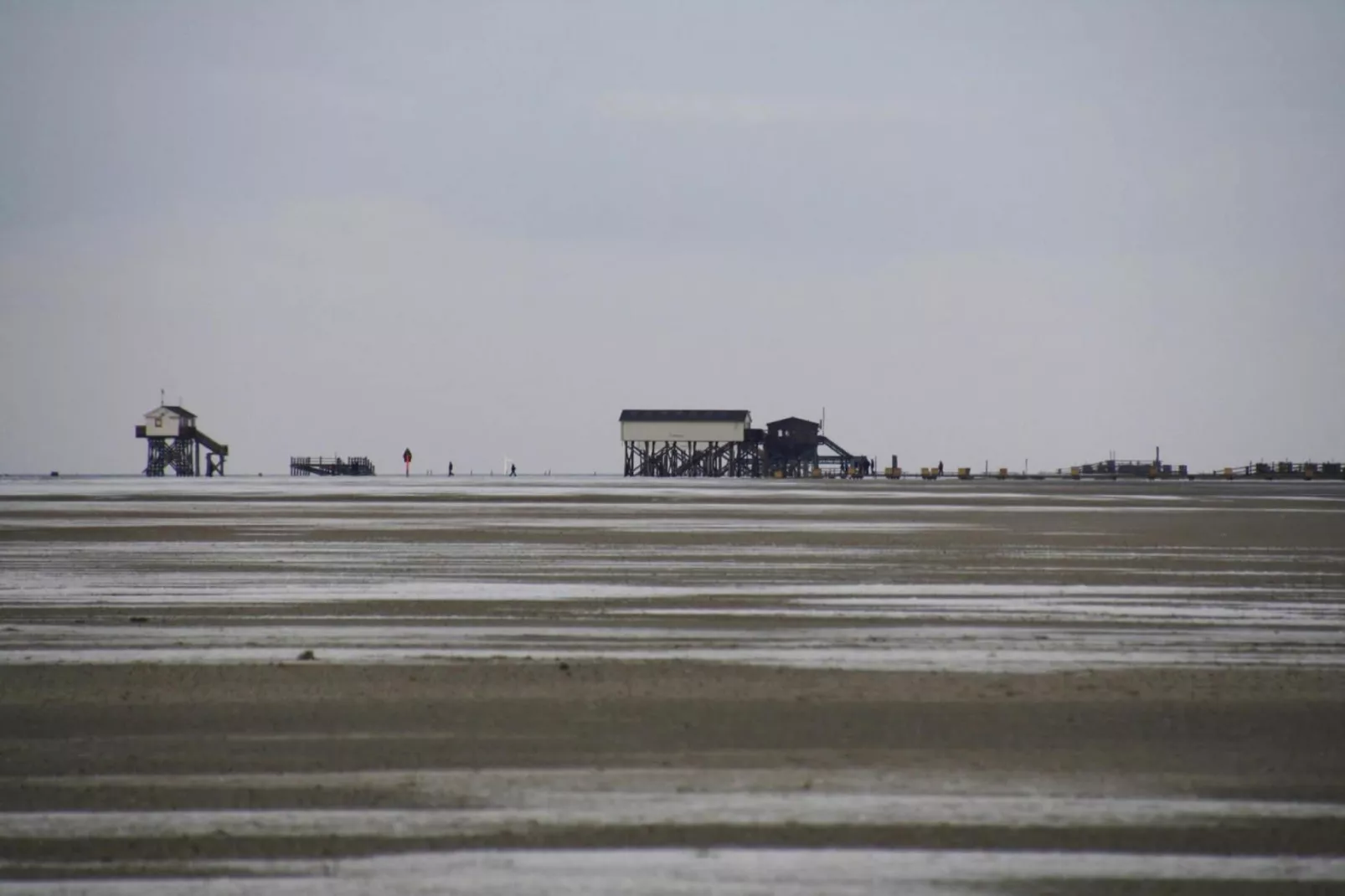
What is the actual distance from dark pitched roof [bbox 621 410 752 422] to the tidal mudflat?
10372 centimetres

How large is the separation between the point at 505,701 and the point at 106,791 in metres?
2.83

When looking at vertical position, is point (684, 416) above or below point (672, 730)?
above

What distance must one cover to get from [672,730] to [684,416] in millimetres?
115264

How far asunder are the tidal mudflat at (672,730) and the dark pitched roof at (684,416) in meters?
104

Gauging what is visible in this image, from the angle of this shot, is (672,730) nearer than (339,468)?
Yes

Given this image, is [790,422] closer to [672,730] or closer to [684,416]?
[684,416]

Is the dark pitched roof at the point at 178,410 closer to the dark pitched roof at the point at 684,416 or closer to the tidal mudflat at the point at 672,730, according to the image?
the dark pitched roof at the point at 684,416

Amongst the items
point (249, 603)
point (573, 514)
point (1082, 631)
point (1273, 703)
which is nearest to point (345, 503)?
point (573, 514)

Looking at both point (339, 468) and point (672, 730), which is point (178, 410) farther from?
point (672, 730)

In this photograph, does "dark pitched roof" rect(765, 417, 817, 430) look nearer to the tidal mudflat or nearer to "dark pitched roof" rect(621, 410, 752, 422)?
"dark pitched roof" rect(621, 410, 752, 422)

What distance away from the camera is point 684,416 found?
403 feet

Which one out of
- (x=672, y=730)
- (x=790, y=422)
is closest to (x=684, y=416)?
(x=790, y=422)

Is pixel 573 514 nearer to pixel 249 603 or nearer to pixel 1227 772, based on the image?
pixel 249 603

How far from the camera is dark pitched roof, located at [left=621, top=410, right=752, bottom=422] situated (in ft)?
400
